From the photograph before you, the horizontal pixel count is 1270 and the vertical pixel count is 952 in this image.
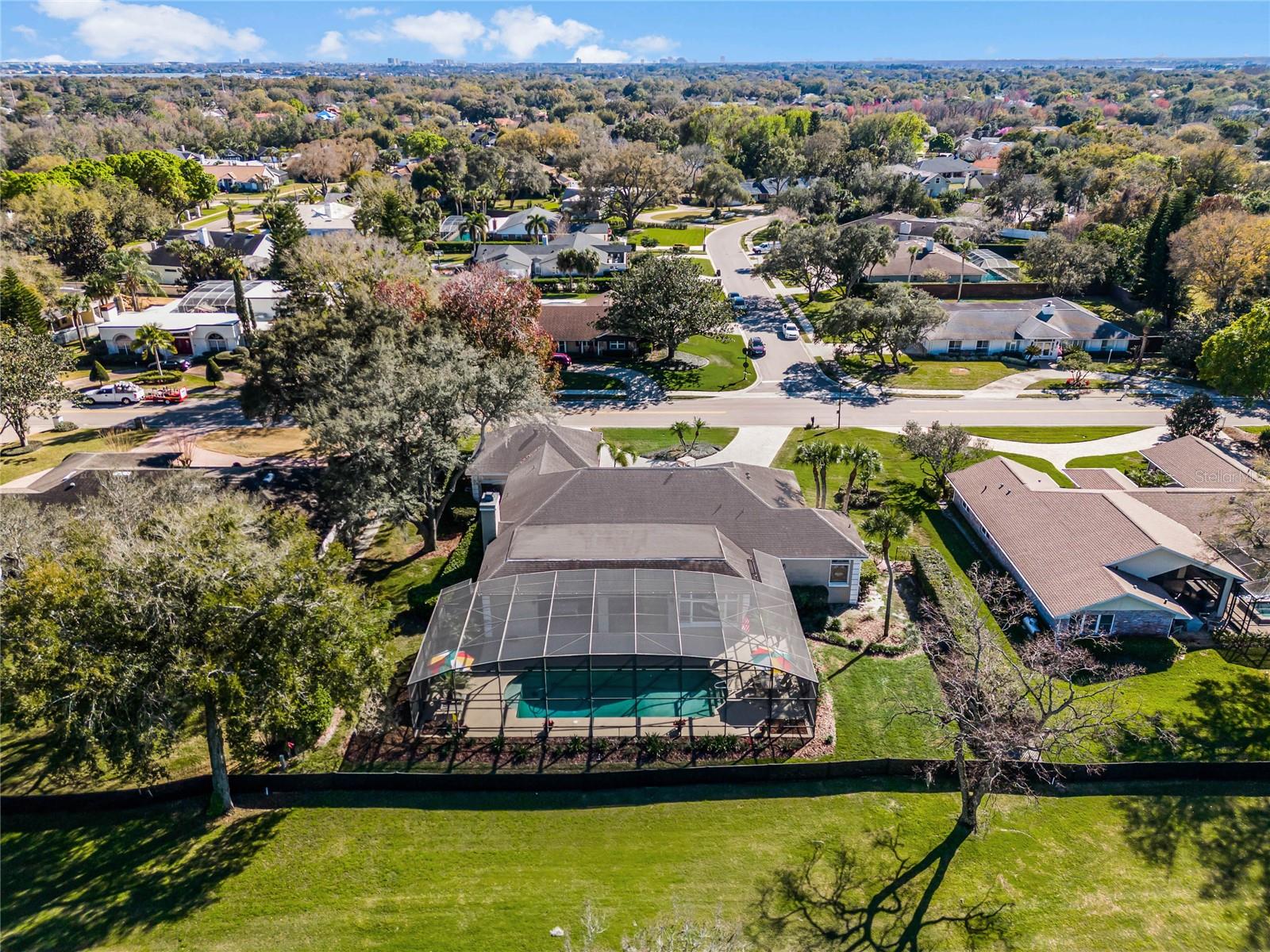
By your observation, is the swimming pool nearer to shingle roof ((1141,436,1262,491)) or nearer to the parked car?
shingle roof ((1141,436,1262,491))

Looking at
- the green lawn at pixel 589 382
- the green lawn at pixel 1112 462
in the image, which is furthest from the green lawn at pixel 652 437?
the green lawn at pixel 1112 462

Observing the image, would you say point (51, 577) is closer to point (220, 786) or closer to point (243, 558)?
point (243, 558)

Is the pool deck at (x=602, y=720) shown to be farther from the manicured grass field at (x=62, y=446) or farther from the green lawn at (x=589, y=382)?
the manicured grass field at (x=62, y=446)

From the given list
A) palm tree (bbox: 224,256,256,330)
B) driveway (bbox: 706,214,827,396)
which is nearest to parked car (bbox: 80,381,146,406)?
palm tree (bbox: 224,256,256,330)

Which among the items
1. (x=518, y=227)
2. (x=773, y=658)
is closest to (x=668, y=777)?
(x=773, y=658)

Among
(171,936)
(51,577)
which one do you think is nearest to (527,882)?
(171,936)

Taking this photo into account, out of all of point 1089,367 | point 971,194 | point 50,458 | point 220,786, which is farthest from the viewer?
point 971,194

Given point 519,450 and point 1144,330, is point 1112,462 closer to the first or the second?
point 1144,330
